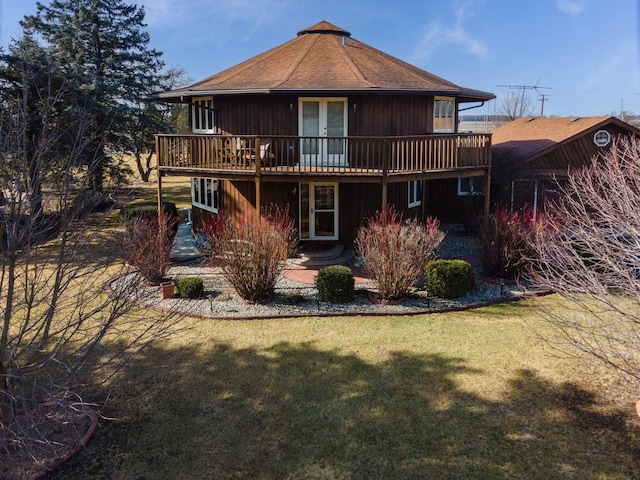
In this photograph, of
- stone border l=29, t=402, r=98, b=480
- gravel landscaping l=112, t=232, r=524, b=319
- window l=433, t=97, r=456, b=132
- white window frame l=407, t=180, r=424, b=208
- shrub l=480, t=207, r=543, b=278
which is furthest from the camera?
white window frame l=407, t=180, r=424, b=208

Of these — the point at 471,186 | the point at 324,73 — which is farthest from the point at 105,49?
the point at 471,186

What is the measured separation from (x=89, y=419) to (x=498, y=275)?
989cm

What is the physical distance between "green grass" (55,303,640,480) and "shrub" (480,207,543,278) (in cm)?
314

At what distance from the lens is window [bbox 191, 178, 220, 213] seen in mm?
16828

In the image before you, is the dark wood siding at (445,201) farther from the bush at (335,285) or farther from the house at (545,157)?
the bush at (335,285)

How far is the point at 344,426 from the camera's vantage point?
6324mm

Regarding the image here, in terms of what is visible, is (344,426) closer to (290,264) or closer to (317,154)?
(290,264)

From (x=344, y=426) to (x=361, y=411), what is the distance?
17.1 inches

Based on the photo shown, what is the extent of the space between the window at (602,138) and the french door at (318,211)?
11.5m

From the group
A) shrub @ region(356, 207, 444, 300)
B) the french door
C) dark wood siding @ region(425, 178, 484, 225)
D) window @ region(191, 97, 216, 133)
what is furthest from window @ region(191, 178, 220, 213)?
dark wood siding @ region(425, 178, 484, 225)

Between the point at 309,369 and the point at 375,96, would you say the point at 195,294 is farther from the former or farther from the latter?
the point at 375,96

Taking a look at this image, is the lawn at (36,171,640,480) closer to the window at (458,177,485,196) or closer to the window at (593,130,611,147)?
the window at (458,177,485,196)

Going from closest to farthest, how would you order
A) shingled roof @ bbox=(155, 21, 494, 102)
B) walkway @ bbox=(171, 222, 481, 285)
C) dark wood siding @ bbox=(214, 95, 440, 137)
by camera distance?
1. walkway @ bbox=(171, 222, 481, 285)
2. shingled roof @ bbox=(155, 21, 494, 102)
3. dark wood siding @ bbox=(214, 95, 440, 137)

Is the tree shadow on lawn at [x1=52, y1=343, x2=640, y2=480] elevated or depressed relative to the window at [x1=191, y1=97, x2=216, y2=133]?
depressed
